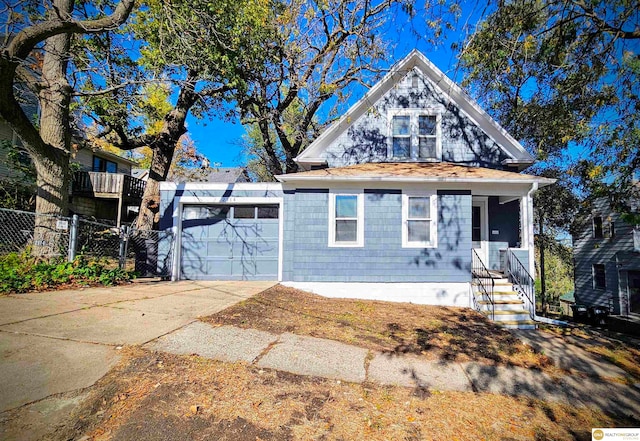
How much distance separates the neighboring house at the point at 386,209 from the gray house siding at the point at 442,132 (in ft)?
0.11

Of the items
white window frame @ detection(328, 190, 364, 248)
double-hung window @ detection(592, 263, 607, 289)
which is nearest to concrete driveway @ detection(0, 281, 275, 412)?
white window frame @ detection(328, 190, 364, 248)

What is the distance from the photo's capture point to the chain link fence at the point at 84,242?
7375 mm

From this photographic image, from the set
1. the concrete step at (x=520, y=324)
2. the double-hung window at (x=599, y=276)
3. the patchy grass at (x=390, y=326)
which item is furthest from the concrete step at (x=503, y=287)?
the double-hung window at (x=599, y=276)

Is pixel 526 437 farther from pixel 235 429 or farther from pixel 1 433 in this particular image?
pixel 1 433

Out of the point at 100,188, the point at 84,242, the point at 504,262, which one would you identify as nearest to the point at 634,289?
the point at 504,262

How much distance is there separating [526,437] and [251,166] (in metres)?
27.3

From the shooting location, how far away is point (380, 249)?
8.62 metres

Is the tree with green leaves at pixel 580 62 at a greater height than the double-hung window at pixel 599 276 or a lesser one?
greater

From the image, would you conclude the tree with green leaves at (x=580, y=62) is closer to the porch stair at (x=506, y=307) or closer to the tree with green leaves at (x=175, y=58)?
the porch stair at (x=506, y=307)

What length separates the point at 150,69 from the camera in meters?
8.70

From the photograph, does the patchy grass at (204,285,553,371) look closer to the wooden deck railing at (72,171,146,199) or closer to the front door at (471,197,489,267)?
the front door at (471,197,489,267)

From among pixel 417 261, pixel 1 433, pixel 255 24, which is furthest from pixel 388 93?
pixel 1 433

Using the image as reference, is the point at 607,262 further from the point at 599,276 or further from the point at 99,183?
the point at 99,183

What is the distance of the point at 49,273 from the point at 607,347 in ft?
37.3
